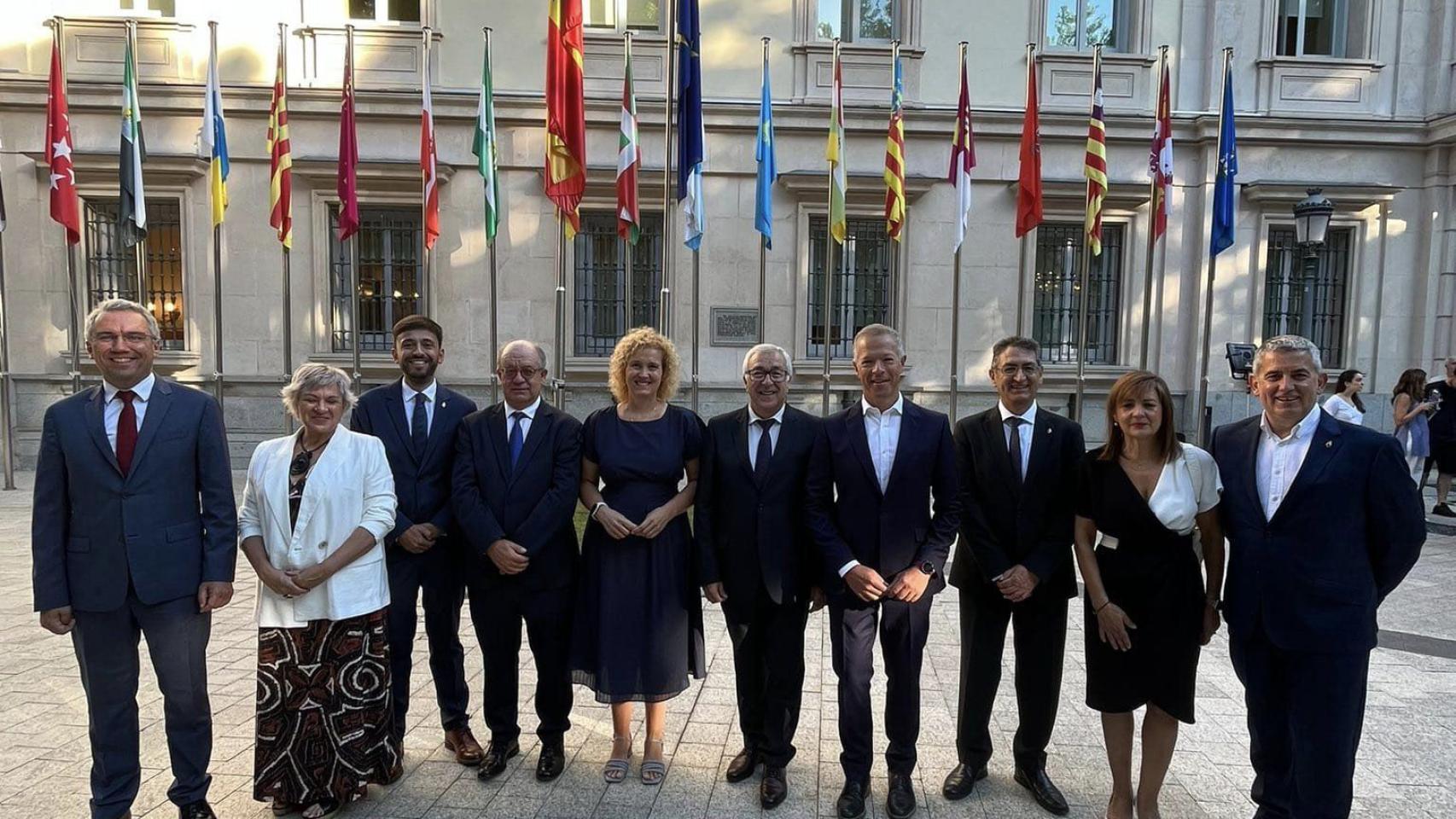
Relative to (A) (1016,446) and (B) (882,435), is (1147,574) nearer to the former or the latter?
(A) (1016,446)

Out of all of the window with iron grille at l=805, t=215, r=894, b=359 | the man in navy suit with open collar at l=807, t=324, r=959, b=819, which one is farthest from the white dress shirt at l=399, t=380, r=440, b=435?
the window with iron grille at l=805, t=215, r=894, b=359

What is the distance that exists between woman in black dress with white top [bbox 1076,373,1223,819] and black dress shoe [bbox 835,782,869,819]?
3.55ft

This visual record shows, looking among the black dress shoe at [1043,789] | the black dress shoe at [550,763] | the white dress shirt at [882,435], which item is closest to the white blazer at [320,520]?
the black dress shoe at [550,763]

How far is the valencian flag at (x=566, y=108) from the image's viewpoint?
7.68 meters

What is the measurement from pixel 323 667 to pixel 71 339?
1272cm

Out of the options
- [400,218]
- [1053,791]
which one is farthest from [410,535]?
[400,218]

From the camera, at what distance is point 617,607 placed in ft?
12.1

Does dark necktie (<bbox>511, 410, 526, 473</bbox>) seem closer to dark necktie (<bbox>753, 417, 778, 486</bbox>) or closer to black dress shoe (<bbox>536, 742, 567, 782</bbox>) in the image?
dark necktie (<bbox>753, 417, 778, 486</bbox>)

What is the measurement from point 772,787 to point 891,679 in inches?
29.1

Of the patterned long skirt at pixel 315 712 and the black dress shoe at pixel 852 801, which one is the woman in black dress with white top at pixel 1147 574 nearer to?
the black dress shoe at pixel 852 801

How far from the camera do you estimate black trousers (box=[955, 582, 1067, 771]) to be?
11.9 feet

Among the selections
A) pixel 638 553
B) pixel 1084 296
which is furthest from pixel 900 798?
pixel 1084 296

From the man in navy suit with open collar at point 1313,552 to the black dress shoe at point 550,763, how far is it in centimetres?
307

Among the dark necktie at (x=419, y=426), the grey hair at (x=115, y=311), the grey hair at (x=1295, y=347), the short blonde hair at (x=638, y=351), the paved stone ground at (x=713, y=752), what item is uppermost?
the grey hair at (x=115, y=311)
